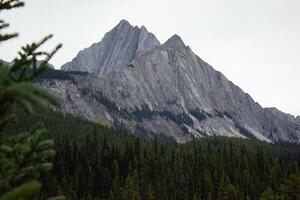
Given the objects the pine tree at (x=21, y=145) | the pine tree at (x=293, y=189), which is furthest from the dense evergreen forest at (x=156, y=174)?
the pine tree at (x=21, y=145)

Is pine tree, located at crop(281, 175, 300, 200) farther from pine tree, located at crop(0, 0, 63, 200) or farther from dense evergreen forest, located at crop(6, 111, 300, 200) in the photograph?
pine tree, located at crop(0, 0, 63, 200)

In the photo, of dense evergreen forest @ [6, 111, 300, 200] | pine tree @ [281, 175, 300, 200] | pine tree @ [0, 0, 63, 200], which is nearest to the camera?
pine tree @ [0, 0, 63, 200]

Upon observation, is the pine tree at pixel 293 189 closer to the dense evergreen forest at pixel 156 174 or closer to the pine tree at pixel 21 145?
the dense evergreen forest at pixel 156 174

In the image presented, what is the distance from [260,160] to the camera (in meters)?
174

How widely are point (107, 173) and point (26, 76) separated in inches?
5728

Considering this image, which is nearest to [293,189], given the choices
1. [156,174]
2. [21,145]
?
[156,174]

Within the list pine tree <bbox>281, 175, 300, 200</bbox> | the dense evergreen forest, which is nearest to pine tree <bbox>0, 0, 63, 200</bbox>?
pine tree <bbox>281, 175, 300, 200</bbox>

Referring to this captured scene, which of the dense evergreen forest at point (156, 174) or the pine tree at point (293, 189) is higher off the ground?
the dense evergreen forest at point (156, 174)

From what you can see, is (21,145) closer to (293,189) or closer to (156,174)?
(293,189)

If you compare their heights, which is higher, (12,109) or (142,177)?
(142,177)

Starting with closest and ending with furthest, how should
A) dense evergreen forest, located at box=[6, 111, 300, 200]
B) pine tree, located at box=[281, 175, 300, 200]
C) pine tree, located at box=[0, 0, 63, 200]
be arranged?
1. pine tree, located at box=[0, 0, 63, 200]
2. pine tree, located at box=[281, 175, 300, 200]
3. dense evergreen forest, located at box=[6, 111, 300, 200]

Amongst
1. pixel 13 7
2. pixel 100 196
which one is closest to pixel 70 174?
pixel 100 196

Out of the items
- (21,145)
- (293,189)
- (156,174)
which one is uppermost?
(156,174)

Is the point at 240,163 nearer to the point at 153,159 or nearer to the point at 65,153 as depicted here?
the point at 153,159
